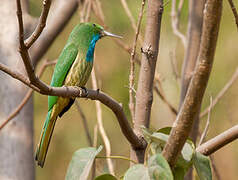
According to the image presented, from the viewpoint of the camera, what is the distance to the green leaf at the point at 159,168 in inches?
50.3

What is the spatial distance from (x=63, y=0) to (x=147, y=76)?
1127 millimetres

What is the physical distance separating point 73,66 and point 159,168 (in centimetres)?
162

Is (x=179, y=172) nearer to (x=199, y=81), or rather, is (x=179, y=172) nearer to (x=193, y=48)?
(x=199, y=81)

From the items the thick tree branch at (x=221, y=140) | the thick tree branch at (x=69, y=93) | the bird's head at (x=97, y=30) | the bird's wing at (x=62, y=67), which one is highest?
the bird's head at (x=97, y=30)

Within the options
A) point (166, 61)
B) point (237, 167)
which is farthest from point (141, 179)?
point (237, 167)

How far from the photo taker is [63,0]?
267 centimetres

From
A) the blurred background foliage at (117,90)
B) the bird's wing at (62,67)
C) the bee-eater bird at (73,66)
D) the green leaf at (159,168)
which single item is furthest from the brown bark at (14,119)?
the blurred background foliage at (117,90)

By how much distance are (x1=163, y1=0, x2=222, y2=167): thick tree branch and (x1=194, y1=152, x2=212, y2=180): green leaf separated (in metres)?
0.11

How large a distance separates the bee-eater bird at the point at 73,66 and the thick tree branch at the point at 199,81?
53.8 inches

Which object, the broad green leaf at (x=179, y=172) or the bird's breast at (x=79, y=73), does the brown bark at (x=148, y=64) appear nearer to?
the broad green leaf at (x=179, y=172)

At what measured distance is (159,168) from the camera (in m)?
1.29

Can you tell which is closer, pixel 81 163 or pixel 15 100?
pixel 81 163

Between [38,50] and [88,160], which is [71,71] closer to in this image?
[38,50]

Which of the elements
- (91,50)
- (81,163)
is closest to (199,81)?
(81,163)
